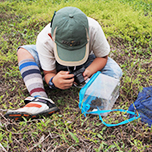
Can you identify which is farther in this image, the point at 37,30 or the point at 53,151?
the point at 37,30

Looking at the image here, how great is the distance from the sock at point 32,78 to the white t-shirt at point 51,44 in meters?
0.16

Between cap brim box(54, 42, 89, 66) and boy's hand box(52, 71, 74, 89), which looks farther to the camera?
boy's hand box(52, 71, 74, 89)

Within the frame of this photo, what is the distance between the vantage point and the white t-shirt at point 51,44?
1.67 m

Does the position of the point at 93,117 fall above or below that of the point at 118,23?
below

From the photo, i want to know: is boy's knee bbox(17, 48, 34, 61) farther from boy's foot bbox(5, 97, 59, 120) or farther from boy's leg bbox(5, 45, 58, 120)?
boy's foot bbox(5, 97, 59, 120)

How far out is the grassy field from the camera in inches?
56.1

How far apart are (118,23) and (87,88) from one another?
71.7 inches

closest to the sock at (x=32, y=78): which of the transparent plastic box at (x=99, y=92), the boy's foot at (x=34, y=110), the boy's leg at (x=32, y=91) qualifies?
the boy's leg at (x=32, y=91)

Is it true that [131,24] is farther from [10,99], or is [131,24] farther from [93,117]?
[10,99]

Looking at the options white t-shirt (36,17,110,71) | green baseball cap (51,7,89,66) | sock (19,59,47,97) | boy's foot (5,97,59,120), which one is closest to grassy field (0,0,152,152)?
boy's foot (5,97,59,120)

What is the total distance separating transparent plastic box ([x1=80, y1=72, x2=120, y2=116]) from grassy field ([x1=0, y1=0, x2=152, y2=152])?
0.12 m

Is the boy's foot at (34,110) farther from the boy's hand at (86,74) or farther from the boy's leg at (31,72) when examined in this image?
the boy's hand at (86,74)

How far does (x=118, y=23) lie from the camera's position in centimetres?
296

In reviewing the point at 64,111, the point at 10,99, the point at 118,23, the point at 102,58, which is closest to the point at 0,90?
the point at 10,99
